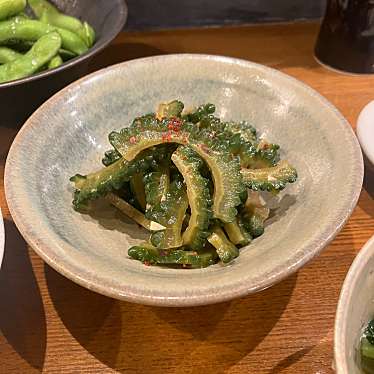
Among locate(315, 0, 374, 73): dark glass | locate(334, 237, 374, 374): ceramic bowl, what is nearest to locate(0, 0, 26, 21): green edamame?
locate(315, 0, 374, 73): dark glass

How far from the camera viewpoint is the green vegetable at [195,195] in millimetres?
1017

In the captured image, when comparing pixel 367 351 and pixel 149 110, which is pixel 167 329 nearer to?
pixel 367 351

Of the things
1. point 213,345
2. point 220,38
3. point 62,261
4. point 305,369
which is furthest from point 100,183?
point 220,38

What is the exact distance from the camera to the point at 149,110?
134 cm

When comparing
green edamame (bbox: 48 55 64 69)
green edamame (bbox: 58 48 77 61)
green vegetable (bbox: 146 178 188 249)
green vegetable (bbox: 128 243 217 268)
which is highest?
green edamame (bbox: 48 55 64 69)

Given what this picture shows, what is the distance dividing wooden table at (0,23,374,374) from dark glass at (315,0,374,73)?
70 centimetres

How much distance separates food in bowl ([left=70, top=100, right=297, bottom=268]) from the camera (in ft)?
3.36

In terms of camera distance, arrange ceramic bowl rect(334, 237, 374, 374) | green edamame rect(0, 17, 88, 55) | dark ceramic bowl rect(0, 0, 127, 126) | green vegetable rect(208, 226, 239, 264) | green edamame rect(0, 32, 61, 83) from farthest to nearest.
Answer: green edamame rect(0, 17, 88, 55) < green edamame rect(0, 32, 61, 83) < dark ceramic bowl rect(0, 0, 127, 126) < green vegetable rect(208, 226, 239, 264) < ceramic bowl rect(334, 237, 374, 374)

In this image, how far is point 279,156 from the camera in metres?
1.25

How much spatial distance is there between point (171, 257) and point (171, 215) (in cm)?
8

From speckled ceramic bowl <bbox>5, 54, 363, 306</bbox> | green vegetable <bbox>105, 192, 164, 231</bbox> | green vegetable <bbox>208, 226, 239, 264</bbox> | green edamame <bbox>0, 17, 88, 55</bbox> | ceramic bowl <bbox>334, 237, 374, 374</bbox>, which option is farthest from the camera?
green edamame <bbox>0, 17, 88, 55</bbox>

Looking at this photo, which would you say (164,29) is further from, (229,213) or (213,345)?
(213,345)

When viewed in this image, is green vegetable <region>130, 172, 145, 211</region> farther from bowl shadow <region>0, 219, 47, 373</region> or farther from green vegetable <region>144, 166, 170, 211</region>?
bowl shadow <region>0, 219, 47, 373</region>

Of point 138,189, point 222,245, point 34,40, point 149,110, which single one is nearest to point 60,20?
point 34,40
